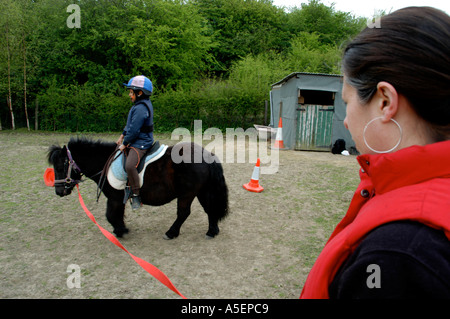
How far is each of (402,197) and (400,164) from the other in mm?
90

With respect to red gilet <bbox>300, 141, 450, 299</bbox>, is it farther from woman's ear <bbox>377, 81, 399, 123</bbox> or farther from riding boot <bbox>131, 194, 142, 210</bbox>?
riding boot <bbox>131, 194, 142, 210</bbox>

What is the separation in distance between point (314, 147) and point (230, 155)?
409cm

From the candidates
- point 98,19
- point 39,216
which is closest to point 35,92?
point 98,19

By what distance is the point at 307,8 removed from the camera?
33.4m

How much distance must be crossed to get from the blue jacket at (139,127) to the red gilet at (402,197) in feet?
12.4

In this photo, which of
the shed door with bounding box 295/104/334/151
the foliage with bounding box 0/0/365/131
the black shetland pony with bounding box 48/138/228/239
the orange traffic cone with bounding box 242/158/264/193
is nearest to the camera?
the black shetland pony with bounding box 48/138/228/239

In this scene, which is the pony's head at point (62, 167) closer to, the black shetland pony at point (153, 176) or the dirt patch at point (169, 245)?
the black shetland pony at point (153, 176)

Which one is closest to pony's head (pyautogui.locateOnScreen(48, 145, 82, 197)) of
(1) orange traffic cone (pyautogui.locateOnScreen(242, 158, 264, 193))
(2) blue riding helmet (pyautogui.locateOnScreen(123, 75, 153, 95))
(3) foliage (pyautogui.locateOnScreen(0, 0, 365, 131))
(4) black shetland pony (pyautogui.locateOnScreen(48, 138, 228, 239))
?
(4) black shetland pony (pyautogui.locateOnScreen(48, 138, 228, 239))

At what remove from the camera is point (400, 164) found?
0.68 metres

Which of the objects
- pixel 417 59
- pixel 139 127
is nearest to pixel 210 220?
pixel 139 127

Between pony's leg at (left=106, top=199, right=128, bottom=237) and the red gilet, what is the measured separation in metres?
4.08

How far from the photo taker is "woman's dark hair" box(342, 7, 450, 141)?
64 centimetres

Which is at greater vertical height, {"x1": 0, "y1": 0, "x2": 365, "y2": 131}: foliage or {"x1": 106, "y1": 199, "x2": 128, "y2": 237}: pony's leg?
{"x1": 0, "y1": 0, "x2": 365, "y2": 131}: foliage

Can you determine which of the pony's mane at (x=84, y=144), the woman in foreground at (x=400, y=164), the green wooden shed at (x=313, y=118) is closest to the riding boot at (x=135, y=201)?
the pony's mane at (x=84, y=144)
